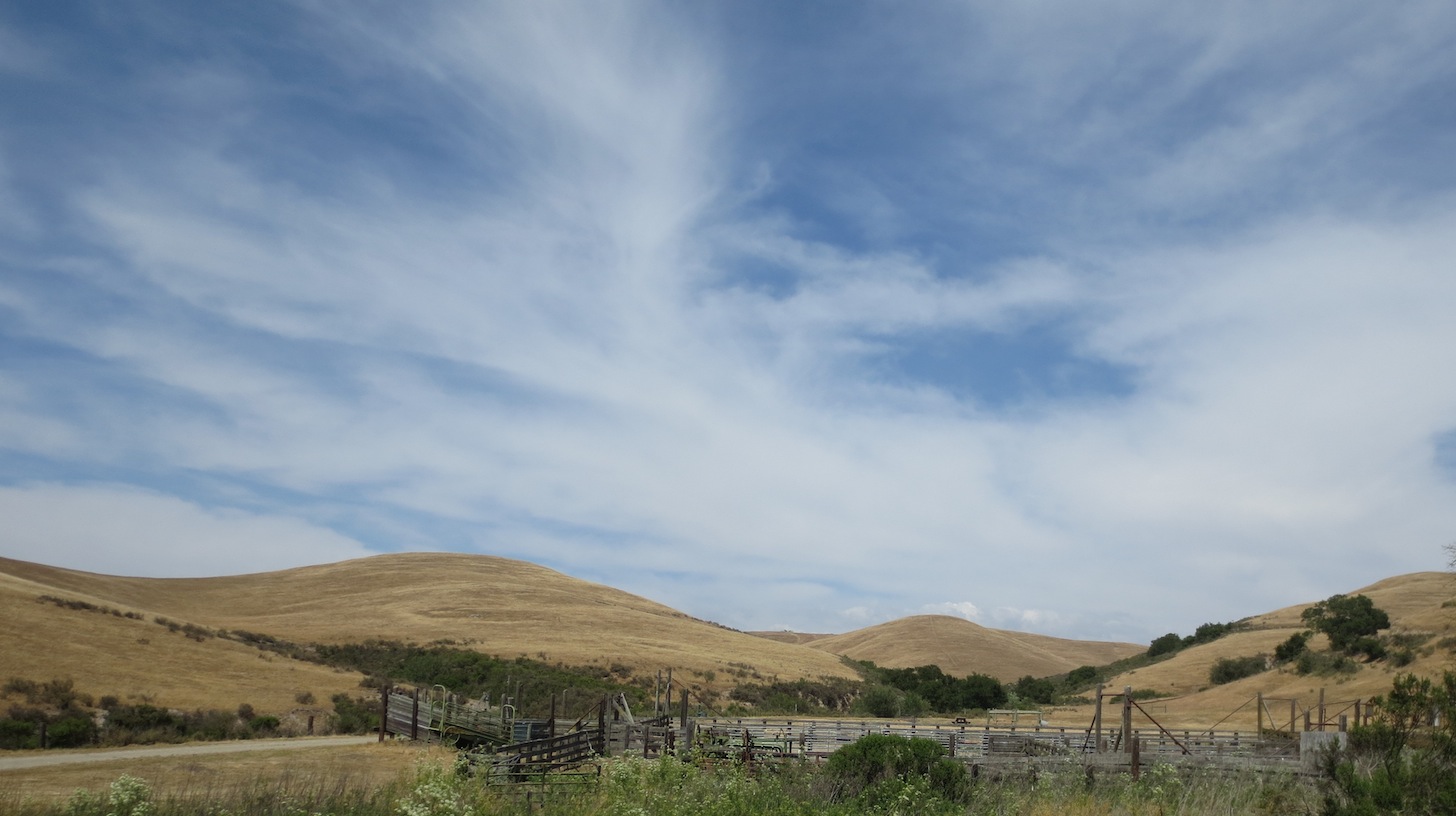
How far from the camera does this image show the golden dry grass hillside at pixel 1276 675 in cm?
4666

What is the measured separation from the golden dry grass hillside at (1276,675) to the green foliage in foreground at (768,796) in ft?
79.5

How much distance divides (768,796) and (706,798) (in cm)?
127

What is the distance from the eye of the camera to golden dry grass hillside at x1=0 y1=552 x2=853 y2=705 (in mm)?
42844

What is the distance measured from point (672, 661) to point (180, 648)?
32365mm

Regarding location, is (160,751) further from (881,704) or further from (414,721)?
(881,704)

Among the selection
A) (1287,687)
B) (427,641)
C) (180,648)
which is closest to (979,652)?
(1287,687)

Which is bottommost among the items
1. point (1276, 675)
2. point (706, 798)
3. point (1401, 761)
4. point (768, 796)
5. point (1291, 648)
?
point (1276, 675)

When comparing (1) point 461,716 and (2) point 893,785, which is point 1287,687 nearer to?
(1) point 461,716

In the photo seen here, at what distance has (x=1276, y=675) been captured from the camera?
56281 mm

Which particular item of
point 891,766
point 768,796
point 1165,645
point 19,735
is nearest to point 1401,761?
point 891,766

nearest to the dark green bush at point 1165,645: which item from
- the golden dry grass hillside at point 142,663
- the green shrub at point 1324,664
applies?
the green shrub at point 1324,664

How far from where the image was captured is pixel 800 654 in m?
88.7

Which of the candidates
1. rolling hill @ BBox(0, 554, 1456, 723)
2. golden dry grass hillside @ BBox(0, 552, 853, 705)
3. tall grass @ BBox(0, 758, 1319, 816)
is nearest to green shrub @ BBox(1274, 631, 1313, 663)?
rolling hill @ BBox(0, 554, 1456, 723)

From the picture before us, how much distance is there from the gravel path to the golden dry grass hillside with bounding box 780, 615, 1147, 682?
73.5m
